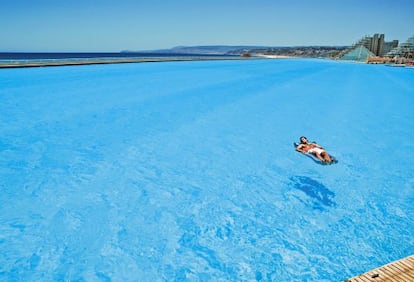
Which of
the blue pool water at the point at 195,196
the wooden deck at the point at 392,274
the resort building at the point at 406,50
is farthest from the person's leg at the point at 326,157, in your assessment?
the resort building at the point at 406,50

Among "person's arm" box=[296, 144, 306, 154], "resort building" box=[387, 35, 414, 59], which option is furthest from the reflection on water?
"resort building" box=[387, 35, 414, 59]

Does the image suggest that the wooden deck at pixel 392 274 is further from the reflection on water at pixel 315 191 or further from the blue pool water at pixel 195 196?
the reflection on water at pixel 315 191

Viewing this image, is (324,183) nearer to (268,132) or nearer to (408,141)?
(268,132)

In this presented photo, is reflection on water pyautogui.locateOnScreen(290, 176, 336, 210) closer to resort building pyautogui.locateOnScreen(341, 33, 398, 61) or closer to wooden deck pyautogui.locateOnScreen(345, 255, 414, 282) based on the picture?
wooden deck pyautogui.locateOnScreen(345, 255, 414, 282)

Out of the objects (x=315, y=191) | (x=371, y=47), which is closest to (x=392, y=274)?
(x=315, y=191)

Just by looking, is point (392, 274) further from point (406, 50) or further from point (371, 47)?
point (371, 47)

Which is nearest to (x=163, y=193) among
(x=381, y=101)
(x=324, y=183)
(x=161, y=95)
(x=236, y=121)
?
(x=324, y=183)
